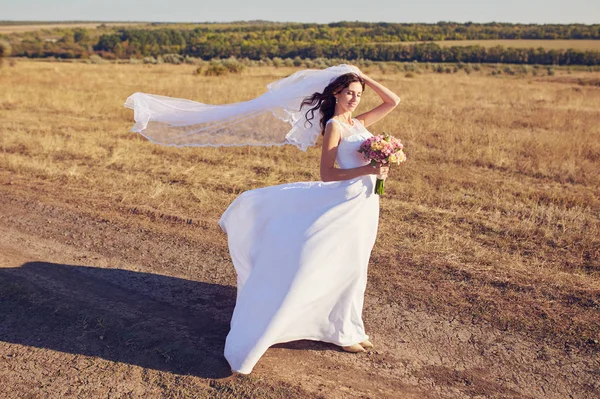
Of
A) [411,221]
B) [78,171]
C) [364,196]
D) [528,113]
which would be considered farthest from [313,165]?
[528,113]

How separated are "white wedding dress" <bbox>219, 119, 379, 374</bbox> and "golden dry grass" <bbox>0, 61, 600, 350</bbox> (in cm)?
→ 120

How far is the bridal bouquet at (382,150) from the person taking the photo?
14.0 ft

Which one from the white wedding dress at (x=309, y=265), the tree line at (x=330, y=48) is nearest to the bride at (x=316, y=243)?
the white wedding dress at (x=309, y=265)

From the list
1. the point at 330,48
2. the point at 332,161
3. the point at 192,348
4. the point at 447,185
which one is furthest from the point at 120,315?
the point at 330,48

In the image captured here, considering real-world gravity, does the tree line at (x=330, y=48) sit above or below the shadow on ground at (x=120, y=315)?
above

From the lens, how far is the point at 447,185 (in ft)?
32.5

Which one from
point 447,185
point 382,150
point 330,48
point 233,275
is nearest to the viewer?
point 382,150

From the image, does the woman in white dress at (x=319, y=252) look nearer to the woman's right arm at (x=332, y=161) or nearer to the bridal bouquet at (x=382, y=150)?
the woman's right arm at (x=332, y=161)

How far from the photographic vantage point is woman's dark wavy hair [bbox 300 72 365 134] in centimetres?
461

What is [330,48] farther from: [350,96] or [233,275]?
[350,96]

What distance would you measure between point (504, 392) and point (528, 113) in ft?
50.7

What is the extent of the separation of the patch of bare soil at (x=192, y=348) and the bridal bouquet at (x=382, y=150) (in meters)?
1.59

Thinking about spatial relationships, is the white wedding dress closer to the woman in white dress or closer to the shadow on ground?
the woman in white dress

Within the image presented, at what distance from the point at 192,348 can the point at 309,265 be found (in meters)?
1.20
